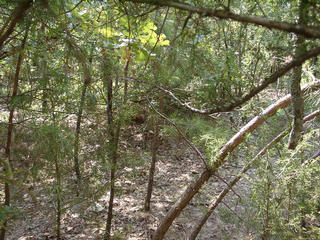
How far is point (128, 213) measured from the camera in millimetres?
4887

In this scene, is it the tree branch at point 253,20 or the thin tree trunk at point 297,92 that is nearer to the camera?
the tree branch at point 253,20

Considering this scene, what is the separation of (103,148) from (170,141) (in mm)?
3963

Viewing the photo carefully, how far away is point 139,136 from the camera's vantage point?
689cm

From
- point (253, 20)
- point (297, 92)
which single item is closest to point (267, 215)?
point (297, 92)

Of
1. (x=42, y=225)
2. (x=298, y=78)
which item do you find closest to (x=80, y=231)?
(x=42, y=225)

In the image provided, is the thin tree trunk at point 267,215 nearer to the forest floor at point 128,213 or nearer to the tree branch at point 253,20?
the forest floor at point 128,213

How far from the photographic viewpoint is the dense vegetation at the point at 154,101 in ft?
5.20

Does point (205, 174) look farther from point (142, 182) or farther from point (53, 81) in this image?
point (142, 182)

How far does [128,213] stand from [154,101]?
2.28 metres

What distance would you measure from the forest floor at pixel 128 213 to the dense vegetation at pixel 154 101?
0.10 feet

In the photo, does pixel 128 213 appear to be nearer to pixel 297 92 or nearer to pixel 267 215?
pixel 267 215

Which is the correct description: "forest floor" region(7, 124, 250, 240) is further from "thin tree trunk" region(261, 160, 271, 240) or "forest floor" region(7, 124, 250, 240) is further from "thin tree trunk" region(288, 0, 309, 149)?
"thin tree trunk" region(288, 0, 309, 149)

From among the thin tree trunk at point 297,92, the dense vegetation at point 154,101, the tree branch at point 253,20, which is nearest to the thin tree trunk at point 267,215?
the dense vegetation at point 154,101

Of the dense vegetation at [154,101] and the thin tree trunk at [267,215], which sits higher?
the dense vegetation at [154,101]
